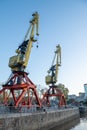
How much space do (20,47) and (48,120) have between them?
1767 centimetres

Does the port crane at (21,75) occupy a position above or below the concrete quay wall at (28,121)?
above

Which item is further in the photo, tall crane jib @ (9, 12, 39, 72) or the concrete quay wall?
tall crane jib @ (9, 12, 39, 72)

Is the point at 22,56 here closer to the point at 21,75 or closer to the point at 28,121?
the point at 21,75

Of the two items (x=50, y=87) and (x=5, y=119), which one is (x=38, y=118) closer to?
(x=5, y=119)

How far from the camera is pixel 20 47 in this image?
4734 centimetres

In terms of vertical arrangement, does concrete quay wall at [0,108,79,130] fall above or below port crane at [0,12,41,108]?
below

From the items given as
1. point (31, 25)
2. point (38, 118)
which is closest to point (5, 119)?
point (38, 118)

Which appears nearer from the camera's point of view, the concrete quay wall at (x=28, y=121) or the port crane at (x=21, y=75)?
the concrete quay wall at (x=28, y=121)

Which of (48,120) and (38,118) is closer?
(38,118)

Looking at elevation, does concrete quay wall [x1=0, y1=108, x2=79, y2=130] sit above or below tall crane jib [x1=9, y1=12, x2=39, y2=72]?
below

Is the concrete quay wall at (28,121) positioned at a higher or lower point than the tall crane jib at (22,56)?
lower

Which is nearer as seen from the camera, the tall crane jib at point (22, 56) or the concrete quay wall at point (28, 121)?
the concrete quay wall at point (28, 121)

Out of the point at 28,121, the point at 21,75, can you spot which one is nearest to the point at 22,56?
the point at 21,75

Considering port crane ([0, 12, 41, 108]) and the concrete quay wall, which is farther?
port crane ([0, 12, 41, 108])
